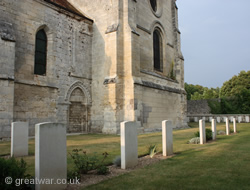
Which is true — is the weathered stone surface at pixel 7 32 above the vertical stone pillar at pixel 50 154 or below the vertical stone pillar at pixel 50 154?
above

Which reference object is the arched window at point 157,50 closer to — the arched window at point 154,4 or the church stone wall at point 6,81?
the arched window at point 154,4

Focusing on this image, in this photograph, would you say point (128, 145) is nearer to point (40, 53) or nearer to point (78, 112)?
point (78, 112)

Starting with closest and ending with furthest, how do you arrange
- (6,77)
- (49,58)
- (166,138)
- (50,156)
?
(50,156), (166,138), (6,77), (49,58)

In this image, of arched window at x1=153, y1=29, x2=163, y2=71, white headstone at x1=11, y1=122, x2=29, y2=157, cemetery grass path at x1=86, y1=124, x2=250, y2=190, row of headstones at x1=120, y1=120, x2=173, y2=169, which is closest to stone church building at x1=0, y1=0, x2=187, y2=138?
arched window at x1=153, y1=29, x2=163, y2=71

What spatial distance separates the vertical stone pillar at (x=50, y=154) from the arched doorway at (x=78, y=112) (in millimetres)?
10647

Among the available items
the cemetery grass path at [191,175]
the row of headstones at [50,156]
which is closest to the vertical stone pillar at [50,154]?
the row of headstones at [50,156]

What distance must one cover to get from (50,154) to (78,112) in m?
11.3

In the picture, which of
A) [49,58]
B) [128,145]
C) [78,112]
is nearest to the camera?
[128,145]

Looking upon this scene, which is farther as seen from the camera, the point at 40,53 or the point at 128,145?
the point at 40,53

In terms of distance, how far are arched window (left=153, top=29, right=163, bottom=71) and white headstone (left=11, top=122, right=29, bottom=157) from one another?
46.2ft

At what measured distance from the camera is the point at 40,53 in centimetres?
1302

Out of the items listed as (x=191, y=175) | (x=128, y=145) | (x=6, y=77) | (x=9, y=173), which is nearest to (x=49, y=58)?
(x=6, y=77)

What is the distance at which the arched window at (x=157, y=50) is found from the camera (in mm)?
19250

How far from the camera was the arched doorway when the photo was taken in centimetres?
1425
